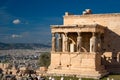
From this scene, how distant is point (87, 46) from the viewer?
4166 cm

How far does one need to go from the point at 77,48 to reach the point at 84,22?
373cm

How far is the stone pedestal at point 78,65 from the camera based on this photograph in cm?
3747

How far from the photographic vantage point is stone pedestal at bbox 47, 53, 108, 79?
123 feet

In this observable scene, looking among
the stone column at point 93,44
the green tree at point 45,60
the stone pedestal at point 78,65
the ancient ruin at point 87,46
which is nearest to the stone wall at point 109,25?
the ancient ruin at point 87,46

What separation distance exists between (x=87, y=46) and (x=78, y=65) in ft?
11.8

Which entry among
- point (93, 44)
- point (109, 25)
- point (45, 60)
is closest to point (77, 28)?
point (93, 44)

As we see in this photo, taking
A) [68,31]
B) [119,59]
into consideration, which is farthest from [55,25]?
[119,59]

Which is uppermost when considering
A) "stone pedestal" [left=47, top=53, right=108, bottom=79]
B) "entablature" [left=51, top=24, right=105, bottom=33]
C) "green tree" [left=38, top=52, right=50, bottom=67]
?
"entablature" [left=51, top=24, right=105, bottom=33]

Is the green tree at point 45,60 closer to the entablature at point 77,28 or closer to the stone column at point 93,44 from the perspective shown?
the entablature at point 77,28

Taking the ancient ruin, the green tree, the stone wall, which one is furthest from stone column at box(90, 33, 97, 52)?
the green tree

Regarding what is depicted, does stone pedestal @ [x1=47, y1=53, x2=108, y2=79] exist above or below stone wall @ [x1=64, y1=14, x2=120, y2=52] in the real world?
below

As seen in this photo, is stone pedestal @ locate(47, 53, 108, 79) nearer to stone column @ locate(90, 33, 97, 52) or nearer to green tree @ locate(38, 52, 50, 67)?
stone column @ locate(90, 33, 97, 52)

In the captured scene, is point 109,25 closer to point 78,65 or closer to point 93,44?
point 93,44

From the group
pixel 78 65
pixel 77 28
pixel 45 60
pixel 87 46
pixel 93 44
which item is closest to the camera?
pixel 78 65
